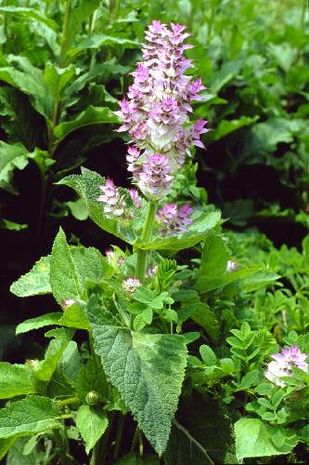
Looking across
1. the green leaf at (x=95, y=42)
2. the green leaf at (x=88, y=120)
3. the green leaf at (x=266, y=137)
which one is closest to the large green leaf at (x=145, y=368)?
the green leaf at (x=88, y=120)

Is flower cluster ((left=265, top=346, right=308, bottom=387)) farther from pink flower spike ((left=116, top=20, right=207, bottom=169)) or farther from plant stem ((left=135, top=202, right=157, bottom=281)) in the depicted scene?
pink flower spike ((left=116, top=20, right=207, bottom=169))

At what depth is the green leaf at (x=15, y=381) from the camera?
2205 millimetres

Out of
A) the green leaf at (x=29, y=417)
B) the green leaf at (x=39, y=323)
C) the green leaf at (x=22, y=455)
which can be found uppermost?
the green leaf at (x=39, y=323)

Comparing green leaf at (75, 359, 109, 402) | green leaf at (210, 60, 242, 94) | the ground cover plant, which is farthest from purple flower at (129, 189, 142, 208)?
green leaf at (210, 60, 242, 94)

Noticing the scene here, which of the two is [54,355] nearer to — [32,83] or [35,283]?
[35,283]

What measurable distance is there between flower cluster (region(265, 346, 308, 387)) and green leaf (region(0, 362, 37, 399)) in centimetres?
67

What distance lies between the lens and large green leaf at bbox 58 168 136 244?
6.99 ft

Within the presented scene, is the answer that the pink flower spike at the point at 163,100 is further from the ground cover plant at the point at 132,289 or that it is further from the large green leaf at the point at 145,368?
the large green leaf at the point at 145,368

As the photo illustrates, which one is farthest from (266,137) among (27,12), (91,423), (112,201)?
(91,423)

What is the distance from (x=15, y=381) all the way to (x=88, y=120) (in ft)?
3.52

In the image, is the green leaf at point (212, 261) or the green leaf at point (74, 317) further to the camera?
the green leaf at point (212, 261)

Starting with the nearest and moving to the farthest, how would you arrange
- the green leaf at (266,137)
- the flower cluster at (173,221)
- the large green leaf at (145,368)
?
the large green leaf at (145,368), the flower cluster at (173,221), the green leaf at (266,137)

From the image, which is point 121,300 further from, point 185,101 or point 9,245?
point 9,245

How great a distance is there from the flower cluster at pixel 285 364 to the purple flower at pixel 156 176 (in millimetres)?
543
